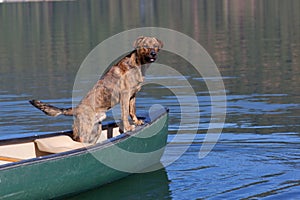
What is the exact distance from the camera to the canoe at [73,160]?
1197cm

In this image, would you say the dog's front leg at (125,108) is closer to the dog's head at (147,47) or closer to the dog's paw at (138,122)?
the dog's paw at (138,122)

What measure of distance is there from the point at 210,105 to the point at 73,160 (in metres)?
9.22

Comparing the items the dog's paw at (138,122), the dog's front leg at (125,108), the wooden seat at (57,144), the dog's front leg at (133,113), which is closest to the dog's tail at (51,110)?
the wooden seat at (57,144)

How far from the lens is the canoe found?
471 inches

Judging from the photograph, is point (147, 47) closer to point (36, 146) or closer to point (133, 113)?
point (133, 113)

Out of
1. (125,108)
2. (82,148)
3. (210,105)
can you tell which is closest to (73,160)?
(82,148)

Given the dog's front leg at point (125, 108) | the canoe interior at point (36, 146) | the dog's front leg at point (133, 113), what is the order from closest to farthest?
the canoe interior at point (36, 146) < the dog's front leg at point (125, 108) < the dog's front leg at point (133, 113)

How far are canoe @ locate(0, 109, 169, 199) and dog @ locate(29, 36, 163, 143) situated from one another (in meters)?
0.30

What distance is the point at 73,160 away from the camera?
A: 12.6 metres

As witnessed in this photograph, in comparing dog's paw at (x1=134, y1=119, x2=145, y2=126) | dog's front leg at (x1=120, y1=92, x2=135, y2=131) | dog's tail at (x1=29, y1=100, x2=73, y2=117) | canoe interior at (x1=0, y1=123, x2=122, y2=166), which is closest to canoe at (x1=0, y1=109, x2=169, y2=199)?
canoe interior at (x1=0, y1=123, x2=122, y2=166)

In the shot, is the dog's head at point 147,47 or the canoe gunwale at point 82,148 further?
the dog's head at point 147,47

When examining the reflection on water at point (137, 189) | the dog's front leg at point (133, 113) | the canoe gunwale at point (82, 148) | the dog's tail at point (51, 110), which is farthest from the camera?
the dog's front leg at point (133, 113)

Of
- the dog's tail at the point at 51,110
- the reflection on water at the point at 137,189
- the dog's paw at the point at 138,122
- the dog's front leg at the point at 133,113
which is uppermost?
the dog's tail at the point at 51,110

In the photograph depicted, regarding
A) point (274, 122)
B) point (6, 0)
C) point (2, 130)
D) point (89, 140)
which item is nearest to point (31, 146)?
point (89, 140)
